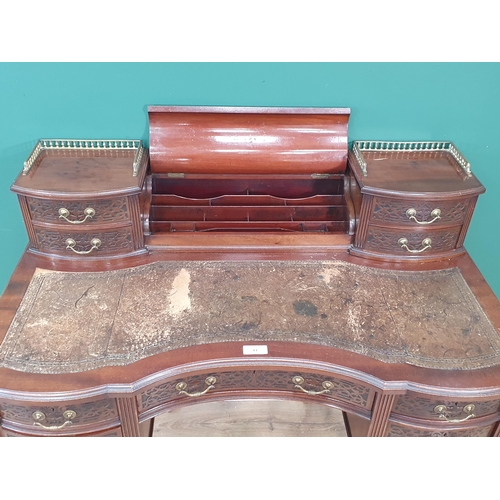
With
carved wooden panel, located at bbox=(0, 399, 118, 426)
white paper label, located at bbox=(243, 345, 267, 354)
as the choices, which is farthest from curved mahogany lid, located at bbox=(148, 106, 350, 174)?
carved wooden panel, located at bbox=(0, 399, 118, 426)

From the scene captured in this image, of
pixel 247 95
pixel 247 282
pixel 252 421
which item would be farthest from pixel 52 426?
pixel 247 95

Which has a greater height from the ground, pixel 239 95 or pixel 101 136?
pixel 239 95

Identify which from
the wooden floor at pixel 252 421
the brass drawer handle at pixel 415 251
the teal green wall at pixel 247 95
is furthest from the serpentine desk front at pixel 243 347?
the teal green wall at pixel 247 95

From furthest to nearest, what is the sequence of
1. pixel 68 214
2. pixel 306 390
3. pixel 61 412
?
1. pixel 68 214
2. pixel 306 390
3. pixel 61 412

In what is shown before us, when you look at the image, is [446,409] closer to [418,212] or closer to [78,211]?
[418,212]

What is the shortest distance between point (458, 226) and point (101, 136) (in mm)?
1258

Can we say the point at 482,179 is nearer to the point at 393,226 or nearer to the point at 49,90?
the point at 393,226

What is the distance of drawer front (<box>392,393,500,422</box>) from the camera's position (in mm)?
1309

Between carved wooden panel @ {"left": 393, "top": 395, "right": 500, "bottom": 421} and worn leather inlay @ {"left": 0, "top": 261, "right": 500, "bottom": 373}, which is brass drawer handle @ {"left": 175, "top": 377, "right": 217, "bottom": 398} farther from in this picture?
carved wooden panel @ {"left": 393, "top": 395, "right": 500, "bottom": 421}

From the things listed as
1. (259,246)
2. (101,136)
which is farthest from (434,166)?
(101,136)

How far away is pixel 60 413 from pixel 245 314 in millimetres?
558

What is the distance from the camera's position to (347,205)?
5.29 ft

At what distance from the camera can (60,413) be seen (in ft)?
4.18

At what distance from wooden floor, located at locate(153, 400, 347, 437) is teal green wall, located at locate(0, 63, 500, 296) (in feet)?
3.51
